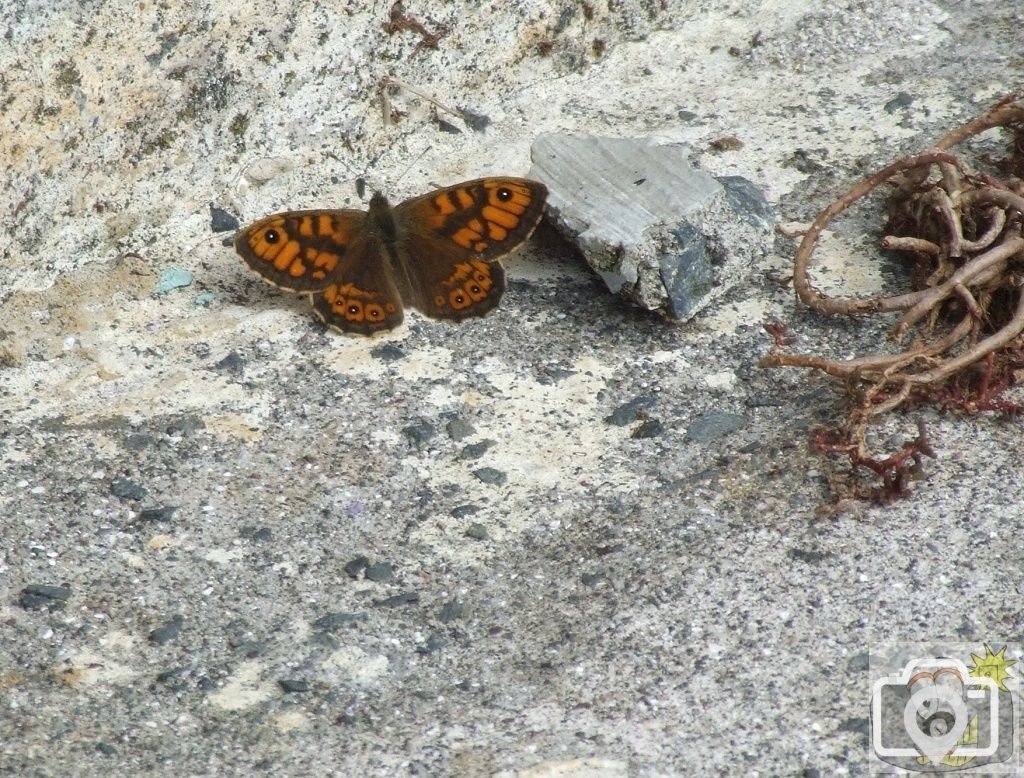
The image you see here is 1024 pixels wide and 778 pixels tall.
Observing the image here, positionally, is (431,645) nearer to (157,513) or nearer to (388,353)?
(157,513)

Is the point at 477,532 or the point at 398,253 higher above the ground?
the point at 398,253

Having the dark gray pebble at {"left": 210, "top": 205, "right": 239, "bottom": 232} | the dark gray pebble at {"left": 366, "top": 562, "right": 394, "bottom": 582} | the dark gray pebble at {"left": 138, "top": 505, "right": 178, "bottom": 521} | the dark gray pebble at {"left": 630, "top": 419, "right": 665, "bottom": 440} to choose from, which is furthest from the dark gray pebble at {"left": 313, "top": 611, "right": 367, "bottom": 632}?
the dark gray pebble at {"left": 210, "top": 205, "right": 239, "bottom": 232}

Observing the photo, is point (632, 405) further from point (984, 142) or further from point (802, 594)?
point (984, 142)

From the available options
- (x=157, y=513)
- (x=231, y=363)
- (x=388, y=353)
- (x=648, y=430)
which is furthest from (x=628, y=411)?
(x=157, y=513)

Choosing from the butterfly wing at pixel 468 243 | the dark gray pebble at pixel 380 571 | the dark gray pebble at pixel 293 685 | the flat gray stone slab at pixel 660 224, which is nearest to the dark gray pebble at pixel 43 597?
the dark gray pebble at pixel 293 685

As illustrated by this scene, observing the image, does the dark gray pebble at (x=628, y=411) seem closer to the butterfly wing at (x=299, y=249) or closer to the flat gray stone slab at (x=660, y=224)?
the flat gray stone slab at (x=660, y=224)

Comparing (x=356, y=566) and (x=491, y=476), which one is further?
(x=491, y=476)
